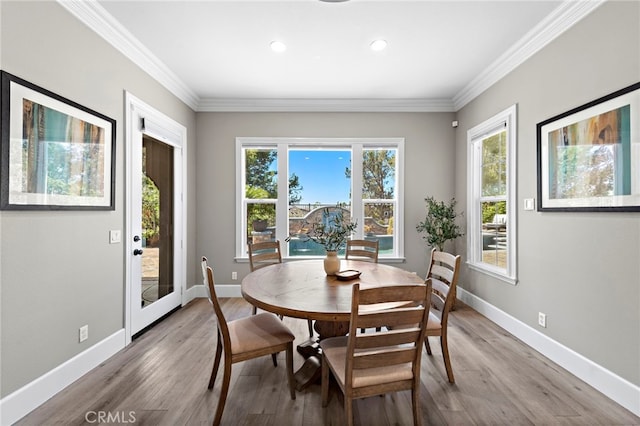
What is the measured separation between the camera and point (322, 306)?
1664mm

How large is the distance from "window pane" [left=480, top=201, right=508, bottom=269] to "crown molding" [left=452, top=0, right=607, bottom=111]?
1.44 m

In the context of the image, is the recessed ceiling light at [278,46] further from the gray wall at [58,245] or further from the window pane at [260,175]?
the window pane at [260,175]

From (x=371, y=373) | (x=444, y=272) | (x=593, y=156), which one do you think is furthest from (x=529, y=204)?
(x=371, y=373)

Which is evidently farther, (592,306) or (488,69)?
(488,69)

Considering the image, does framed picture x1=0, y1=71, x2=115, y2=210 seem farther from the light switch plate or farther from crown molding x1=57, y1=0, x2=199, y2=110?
crown molding x1=57, y1=0, x2=199, y2=110

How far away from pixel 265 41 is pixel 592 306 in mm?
3491

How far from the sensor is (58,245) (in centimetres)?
209

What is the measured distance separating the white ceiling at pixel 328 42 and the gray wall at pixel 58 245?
0.89 feet

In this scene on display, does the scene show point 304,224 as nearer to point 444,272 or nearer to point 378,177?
point 378,177

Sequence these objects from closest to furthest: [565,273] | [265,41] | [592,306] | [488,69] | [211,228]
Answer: [592,306]
[565,273]
[265,41]
[488,69]
[211,228]

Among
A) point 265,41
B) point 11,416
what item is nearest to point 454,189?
point 265,41

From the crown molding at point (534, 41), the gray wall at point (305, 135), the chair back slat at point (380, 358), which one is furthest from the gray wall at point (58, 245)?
the crown molding at point (534, 41)

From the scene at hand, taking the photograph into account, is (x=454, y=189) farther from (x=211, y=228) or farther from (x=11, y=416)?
(x=11, y=416)

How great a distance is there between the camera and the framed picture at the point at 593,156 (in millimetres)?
1902
